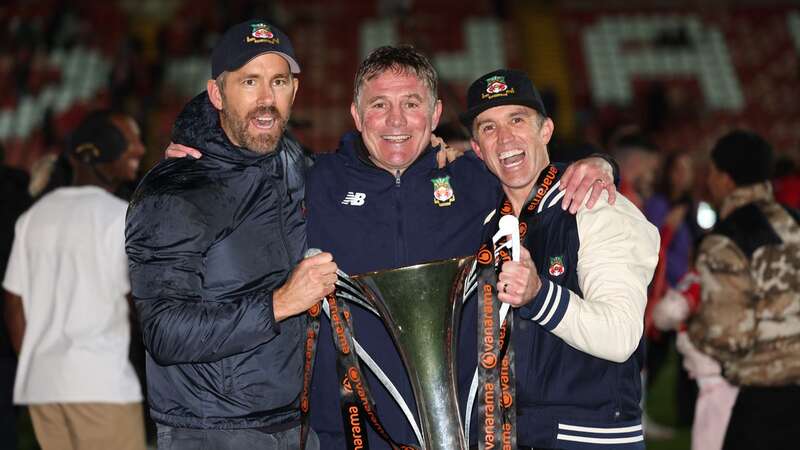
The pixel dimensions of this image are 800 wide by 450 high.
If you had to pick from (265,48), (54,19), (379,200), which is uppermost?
(54,19)

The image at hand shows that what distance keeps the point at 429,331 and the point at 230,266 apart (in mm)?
688

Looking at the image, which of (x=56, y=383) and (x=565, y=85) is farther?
(x=565, y=85)

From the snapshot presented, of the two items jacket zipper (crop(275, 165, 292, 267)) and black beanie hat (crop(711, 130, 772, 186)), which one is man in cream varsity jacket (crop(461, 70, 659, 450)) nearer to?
jacket zipper (crop(275, 165, 292, 267))

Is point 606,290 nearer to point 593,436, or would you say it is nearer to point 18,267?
point 593,436

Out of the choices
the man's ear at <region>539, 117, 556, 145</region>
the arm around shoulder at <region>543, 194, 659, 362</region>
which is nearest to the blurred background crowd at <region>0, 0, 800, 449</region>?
the man's ear at <region>539, 117, 556, 145</region>

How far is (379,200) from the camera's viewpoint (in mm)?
3875

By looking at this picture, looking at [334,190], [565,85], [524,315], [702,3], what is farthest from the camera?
[702,3]

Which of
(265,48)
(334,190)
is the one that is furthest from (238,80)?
(334,190)

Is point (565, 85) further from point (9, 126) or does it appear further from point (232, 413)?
point (232, 413)

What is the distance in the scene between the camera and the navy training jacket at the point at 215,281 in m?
3.42

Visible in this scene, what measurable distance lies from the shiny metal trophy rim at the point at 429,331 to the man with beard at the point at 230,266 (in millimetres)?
214

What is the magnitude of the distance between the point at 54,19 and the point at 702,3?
1424cm

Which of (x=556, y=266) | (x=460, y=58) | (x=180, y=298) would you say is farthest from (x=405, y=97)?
(x=460, y=58)

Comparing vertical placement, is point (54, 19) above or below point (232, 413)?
above
